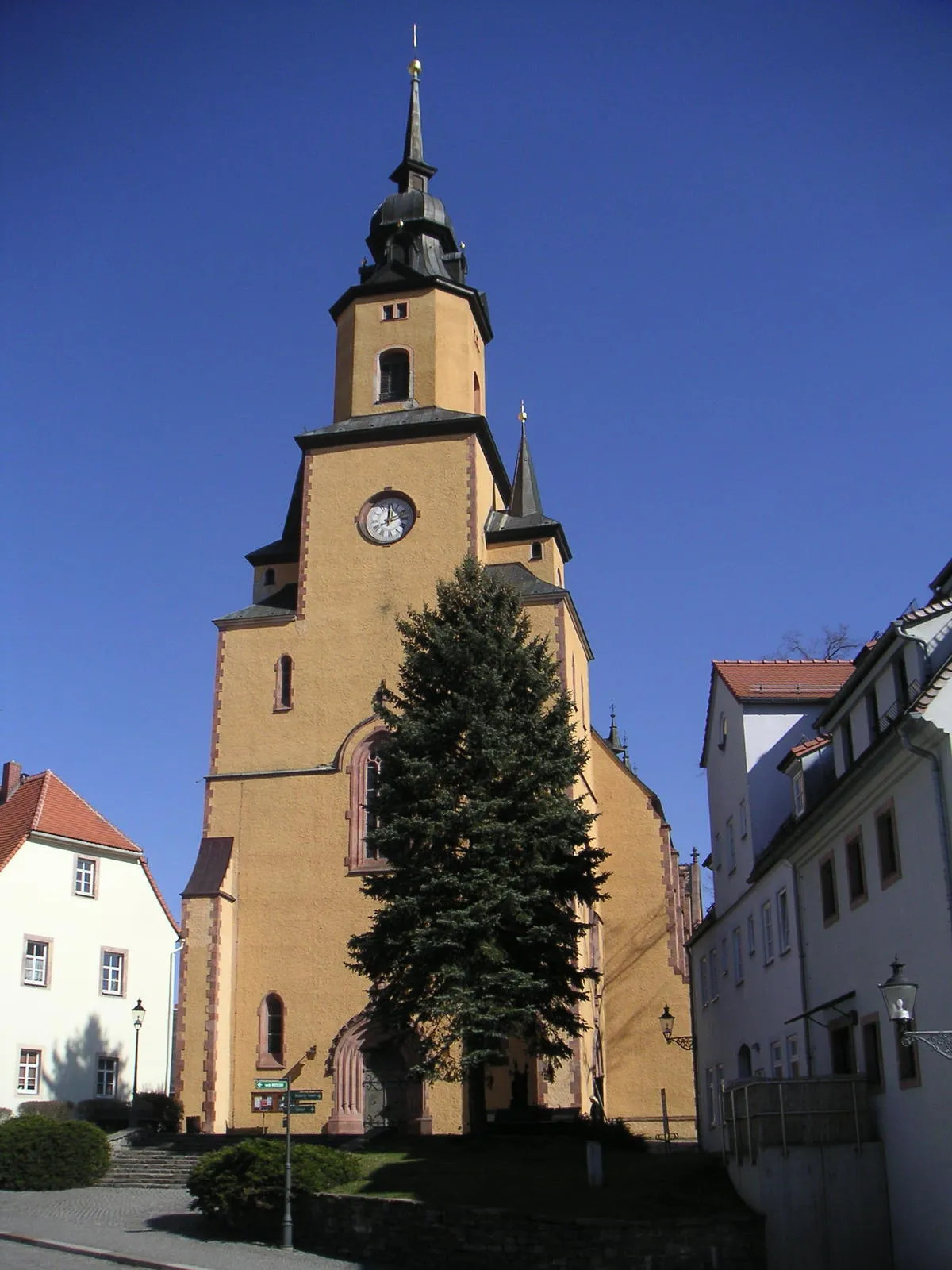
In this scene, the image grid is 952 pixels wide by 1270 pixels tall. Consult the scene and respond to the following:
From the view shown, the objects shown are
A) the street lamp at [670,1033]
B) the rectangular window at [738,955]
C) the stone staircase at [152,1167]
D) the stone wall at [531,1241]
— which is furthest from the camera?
the street lamp at [670,1033]

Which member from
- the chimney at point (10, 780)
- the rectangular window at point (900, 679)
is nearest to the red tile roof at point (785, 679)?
the rectangular window at point (900, 679)

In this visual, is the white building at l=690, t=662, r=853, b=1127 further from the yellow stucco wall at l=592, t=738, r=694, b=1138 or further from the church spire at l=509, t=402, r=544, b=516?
the church spire at l=509, t=402, r=544, b=516

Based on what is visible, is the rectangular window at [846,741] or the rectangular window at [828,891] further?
the rectangular window at [828,891]

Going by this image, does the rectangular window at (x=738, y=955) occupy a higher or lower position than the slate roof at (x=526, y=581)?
lower

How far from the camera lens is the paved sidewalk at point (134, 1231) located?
1884cm

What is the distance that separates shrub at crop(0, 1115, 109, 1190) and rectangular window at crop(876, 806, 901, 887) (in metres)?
16.6

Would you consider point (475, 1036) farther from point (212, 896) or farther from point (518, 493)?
point (518, 493)

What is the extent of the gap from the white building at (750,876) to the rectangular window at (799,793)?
3.18ft

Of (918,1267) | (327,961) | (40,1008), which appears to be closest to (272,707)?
(327,961)

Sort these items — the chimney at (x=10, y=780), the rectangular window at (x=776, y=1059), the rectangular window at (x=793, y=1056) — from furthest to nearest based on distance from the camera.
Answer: the chimney at (x=10, y=780) < the rectangular window at (x=776, y=1059) < the rectangular window at (x=793, y=1056)

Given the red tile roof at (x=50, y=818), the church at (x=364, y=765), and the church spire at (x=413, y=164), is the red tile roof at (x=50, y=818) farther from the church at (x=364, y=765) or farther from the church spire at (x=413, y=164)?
the church spire at (x=413, y=164)

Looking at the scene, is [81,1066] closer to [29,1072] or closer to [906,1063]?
[29,1072]

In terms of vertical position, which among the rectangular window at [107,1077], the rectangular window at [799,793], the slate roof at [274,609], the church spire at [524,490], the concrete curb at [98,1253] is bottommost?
the concrete curb at [98,1253]

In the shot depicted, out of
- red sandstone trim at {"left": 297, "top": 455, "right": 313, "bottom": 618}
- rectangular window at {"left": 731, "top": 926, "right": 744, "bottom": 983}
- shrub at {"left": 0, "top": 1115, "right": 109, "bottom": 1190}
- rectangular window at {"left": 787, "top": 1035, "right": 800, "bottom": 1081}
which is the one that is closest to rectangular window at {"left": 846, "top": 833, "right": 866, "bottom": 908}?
rectangular window at {"left": 787, "top": 1035, "right": 800, "bottom": 1081}
